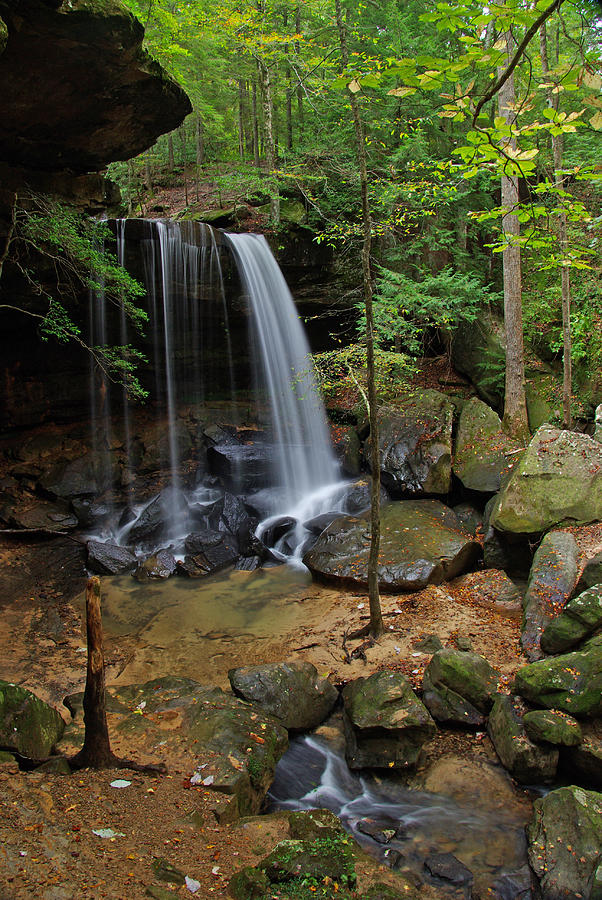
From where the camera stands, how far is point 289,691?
17.7 feet

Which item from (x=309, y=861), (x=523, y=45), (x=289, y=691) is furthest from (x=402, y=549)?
(x=523, y=45)

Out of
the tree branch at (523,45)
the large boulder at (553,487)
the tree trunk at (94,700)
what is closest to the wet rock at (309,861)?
the tree trunk at (94,700)

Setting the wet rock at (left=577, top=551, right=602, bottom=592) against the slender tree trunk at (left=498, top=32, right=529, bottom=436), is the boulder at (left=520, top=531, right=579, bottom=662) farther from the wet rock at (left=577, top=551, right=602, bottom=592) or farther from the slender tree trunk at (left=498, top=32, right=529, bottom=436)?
the slender tree trunk at (left=498, top=32, right=529, bottom=436)

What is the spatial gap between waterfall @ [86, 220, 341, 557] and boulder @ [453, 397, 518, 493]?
2998mm

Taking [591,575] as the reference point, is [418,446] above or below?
above

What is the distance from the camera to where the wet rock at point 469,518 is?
9250mm

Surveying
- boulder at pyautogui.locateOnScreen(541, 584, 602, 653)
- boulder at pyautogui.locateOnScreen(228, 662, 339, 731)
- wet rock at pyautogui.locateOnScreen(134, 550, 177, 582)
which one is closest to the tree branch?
boulder at pyautogui.locateOnScreen(541, 584, 602, 653)

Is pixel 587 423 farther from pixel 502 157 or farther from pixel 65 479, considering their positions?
pixel 65 479

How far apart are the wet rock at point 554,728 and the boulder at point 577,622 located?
984 mm

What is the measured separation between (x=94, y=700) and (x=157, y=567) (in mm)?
5581

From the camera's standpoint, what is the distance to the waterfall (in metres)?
11.6

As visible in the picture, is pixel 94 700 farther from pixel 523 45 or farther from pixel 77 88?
pixel 77 88

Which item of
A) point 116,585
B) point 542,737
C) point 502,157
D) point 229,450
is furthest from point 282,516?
point 502,157

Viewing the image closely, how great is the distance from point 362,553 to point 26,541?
688 centimetres
